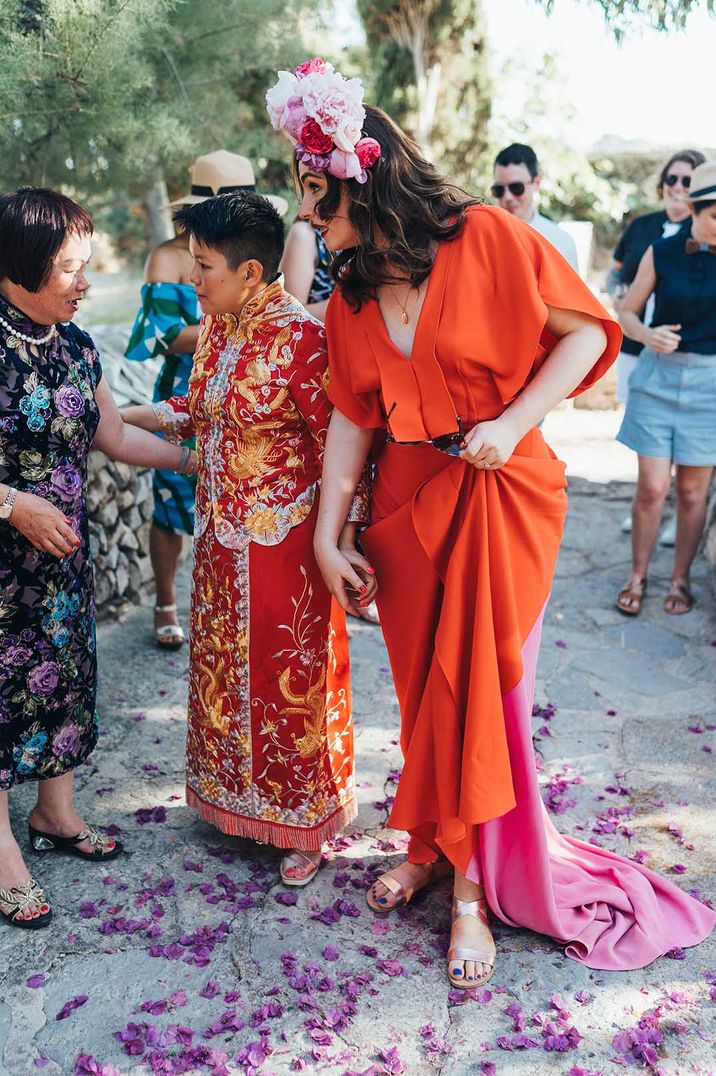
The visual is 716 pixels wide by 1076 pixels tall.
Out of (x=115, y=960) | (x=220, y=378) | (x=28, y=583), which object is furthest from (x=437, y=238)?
(x=115, y=960)

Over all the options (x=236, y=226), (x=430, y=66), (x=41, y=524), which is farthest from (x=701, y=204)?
(x=430, y=66)

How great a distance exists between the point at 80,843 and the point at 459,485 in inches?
63.3

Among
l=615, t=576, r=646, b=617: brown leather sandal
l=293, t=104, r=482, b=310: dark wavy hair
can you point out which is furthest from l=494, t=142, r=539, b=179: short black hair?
l=293, t=104, r=482, b=310: dark wavy hair

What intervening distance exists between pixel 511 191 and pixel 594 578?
2106 mm

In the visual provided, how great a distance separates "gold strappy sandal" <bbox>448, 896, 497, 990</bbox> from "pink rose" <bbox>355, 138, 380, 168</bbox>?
1.85 meters

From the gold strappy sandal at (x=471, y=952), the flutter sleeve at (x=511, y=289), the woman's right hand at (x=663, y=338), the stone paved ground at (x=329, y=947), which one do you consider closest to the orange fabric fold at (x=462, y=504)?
the flutter sleeve at (x=511, y=289)

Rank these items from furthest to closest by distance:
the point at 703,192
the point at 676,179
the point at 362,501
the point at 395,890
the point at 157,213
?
1. the point at 157,213
2. the point at 676,179
3. the point at 703,192
4. the point at 395,890
5. the point at 362,501

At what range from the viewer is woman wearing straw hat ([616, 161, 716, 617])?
4.37 metres

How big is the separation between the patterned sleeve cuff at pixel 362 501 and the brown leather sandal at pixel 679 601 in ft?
9.06

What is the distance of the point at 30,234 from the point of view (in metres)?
2.29

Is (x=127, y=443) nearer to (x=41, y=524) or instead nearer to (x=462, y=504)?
(x=41, y=524)

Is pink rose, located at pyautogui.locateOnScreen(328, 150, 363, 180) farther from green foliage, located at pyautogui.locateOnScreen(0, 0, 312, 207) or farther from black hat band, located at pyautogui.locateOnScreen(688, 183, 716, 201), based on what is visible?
A: black hat band, located at pyautogui.locateOnScreen(688, 183, 716, 201)

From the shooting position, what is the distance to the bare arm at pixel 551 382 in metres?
2.09

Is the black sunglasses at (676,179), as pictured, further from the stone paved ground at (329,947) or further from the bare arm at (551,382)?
the bare arm at (551,382)
